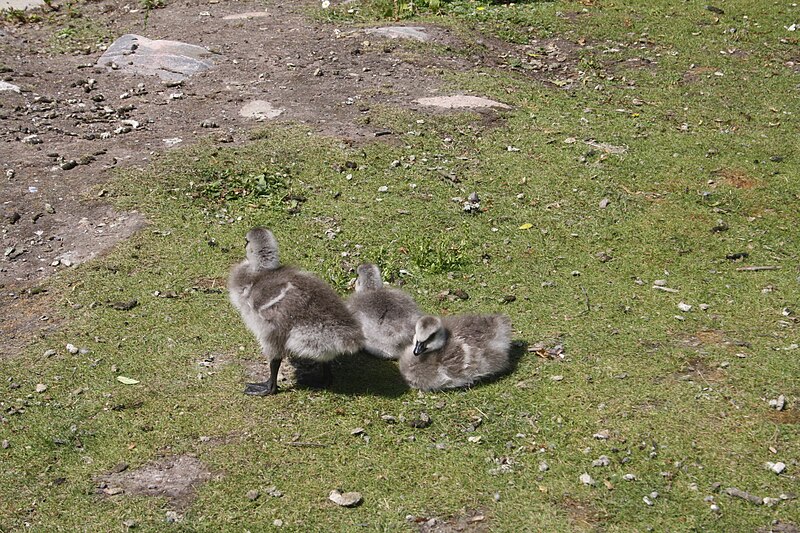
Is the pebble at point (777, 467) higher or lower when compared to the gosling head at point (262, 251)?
lower

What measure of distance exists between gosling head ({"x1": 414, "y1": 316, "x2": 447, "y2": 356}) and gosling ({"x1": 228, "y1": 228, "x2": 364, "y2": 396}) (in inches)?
17.8

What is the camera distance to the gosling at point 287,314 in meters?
6.46

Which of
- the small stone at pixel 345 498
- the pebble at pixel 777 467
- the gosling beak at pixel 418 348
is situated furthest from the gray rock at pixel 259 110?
the pebble at pixel 777 467

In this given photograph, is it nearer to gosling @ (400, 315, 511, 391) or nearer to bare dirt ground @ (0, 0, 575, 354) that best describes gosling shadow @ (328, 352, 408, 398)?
gosling @ (400, 315, 511, 391)

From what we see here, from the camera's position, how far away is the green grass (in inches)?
226

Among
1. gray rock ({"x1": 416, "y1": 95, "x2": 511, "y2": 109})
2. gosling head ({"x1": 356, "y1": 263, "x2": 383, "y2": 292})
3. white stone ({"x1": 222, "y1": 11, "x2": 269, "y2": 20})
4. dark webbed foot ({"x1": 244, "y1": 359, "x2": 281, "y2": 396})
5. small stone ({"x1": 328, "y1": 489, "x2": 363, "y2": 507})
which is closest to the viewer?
small stone ({"x1": 328, "y1": 489, "x2": 363, "y2": 507})

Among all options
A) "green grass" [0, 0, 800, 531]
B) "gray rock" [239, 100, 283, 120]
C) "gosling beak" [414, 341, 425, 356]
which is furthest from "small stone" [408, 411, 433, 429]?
"gray rock" [239, 100, 283, 120]

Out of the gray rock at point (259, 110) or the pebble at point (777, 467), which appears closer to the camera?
the pebble at point (777, 467)

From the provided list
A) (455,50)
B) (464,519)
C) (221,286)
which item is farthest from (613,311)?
(455,50)

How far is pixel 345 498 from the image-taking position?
5680mm

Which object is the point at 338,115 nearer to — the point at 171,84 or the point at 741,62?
the point at 171,84

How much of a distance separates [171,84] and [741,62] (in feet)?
29.9

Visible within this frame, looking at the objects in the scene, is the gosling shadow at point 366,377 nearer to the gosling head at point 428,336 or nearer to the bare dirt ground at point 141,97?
the gosling head at point 428,336

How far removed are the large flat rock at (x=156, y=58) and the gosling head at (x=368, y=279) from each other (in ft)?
23.7
